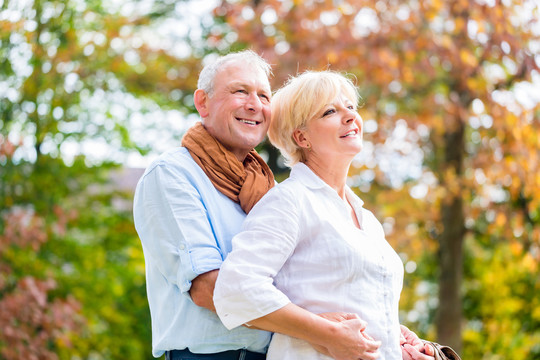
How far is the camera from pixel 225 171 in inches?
83.9

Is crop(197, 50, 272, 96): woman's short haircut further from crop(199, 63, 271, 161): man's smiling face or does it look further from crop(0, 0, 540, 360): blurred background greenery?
crop(0, 0, 540, 360): blurred background greenery

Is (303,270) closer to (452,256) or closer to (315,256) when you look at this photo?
(315,256)

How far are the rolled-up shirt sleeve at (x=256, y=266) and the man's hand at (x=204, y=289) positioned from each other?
6cm

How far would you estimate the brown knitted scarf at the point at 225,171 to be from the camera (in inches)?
83.0

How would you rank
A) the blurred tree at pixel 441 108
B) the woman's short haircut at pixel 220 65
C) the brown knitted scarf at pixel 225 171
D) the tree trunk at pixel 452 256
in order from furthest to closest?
the tree trunk at pixel 452 256
the blurred tree at pixel 441 108
the woman's short haircut at pixel 220 65
the brown knitted scarf at pixel 225 171

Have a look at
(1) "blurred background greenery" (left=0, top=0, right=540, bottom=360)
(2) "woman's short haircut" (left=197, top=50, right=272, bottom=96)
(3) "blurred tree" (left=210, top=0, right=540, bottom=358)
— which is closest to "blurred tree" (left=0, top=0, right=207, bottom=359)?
(1) "blurred background greenery" (left=0, top=0, right=540, bottom=360)

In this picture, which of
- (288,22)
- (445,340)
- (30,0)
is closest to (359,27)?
(288,22)

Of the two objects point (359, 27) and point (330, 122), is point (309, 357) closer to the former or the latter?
point (330, 122)

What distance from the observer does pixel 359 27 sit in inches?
256

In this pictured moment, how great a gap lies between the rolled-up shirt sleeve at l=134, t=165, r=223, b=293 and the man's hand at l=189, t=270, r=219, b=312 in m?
0.02

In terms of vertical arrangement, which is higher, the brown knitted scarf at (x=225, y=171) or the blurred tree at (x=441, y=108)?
the brown knitted scarf at (x=225, y=171)

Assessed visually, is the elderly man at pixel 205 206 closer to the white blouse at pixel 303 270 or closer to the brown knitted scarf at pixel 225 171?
the brown knitted scarf at pixel 225 171

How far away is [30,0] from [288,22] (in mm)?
2387

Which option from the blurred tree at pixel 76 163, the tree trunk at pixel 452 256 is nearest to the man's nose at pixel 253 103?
the blurred tree at pixel 76 163
